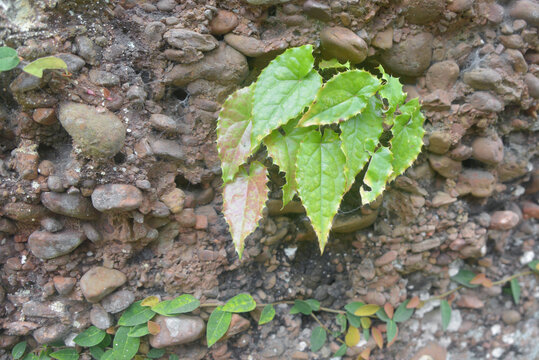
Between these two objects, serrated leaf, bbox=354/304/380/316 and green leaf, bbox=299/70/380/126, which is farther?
serrated leaf, bbox=354/304/380/316

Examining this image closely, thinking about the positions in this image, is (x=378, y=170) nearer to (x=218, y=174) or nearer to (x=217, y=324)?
(x=218, y=174)

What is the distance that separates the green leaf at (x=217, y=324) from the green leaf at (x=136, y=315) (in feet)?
0.63

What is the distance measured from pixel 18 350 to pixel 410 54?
64.0 inches

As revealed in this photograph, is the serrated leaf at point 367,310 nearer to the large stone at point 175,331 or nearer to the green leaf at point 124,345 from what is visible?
the large stone at point 175,331

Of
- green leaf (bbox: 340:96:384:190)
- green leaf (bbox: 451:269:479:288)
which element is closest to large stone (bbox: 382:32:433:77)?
green leaf (bbox: 340:96:384:190)

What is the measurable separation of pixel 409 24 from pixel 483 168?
0.63 meters

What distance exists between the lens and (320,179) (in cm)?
115

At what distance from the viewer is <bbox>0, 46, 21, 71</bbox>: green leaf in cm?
103

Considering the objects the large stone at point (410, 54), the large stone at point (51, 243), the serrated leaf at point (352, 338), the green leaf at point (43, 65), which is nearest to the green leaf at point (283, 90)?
the large stone at point (410, 54)

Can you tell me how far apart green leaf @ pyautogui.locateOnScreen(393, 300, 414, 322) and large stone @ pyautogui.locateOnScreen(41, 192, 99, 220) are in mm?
1206

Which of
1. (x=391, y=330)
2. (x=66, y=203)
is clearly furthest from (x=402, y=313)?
(x=66, y=203)

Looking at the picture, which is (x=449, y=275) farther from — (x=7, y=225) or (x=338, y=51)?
(x=7, y=225)

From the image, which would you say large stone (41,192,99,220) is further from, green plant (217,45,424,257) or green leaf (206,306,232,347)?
green leaf (206,306,232,347)

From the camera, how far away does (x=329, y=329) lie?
155 cm
